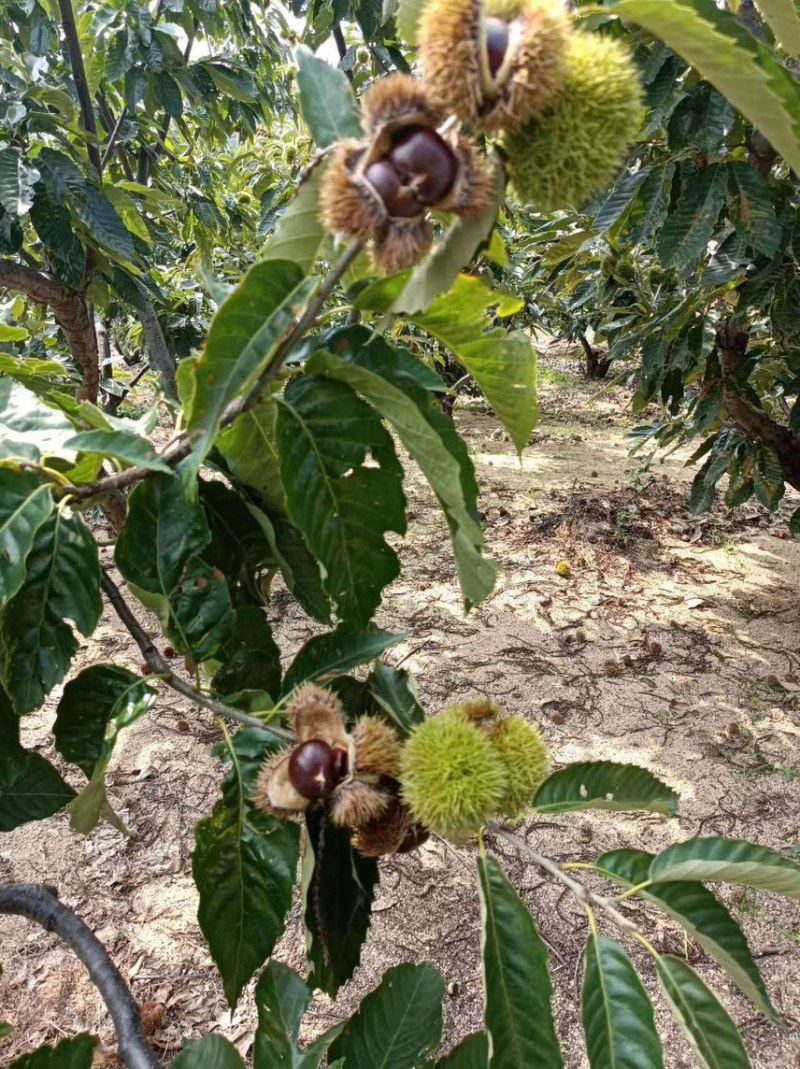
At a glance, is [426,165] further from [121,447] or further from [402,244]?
[121,447]

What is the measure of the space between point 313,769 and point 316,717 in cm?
5

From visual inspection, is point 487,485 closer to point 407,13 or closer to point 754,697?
point 754,697

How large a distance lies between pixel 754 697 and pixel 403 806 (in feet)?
7.49

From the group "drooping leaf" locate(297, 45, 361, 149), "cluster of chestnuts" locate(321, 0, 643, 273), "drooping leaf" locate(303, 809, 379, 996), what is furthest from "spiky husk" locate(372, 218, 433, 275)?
"drooping leaf" locate(303, 809, 379, 996)

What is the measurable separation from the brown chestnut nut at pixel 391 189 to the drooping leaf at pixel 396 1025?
839mm

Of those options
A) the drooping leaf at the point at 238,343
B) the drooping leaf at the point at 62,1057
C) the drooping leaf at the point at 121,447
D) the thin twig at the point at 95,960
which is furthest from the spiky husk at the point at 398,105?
the thin twig at the point at 95,960

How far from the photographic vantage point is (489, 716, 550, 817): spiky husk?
65 centimetres

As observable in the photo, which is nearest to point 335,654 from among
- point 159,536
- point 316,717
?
point 316,717

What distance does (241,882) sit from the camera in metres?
0.62

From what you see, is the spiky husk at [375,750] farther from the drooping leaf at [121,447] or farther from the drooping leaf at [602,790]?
the drooping leaf at [121,447]

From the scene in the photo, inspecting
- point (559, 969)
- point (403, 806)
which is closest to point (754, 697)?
point (559, 969)

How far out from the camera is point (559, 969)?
1629 mm

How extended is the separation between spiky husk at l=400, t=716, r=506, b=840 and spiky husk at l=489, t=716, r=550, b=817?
24 millimetres

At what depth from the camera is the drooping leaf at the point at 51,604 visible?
0.60m
